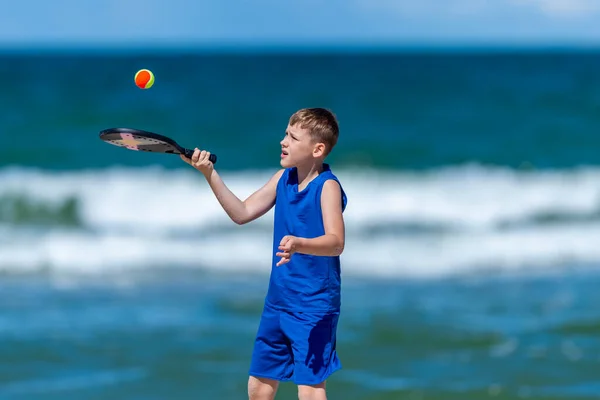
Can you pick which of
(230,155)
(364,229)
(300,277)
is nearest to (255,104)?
(230,155)

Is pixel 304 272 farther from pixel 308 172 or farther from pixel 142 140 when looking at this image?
pixel 142 140

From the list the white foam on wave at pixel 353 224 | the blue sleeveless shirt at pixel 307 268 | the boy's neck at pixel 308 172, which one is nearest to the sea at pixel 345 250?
the white foam on wave at pixel 353 224

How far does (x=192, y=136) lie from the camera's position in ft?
67.3

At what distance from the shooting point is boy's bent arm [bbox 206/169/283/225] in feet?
12.8

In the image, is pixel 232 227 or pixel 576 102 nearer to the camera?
pixel 232 227

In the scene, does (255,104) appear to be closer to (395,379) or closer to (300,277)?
(395,379)

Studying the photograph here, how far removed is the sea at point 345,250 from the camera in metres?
6.21

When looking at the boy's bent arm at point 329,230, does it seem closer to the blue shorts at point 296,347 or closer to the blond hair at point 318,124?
the blond hair at point 318,124

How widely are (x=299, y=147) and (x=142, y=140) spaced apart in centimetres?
62

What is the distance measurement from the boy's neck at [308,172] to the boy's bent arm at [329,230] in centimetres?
10

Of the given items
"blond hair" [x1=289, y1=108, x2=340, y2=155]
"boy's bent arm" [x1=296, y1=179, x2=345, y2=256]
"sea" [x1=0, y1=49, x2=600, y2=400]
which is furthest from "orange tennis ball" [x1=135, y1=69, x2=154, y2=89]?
"sea" [x1=0, y1=49, x2=600, y2=400]

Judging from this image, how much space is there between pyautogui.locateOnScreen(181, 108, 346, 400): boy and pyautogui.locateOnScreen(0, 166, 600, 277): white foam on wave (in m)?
Answer: 5.52

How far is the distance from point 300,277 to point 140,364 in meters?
2.82

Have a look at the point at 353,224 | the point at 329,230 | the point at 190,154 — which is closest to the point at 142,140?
the point at 190,154
